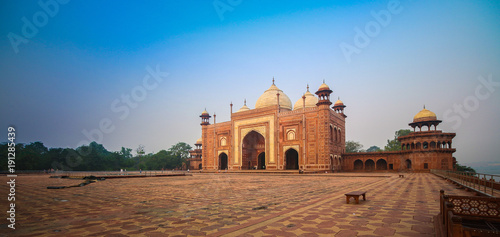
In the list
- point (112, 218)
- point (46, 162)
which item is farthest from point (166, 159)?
point (112, 218)

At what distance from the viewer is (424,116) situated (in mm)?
31391

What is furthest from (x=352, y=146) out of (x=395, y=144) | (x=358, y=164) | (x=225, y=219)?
(x=225, y=219)

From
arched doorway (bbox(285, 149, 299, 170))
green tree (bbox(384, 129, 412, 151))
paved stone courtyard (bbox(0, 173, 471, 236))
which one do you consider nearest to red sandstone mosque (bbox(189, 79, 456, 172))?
arched doorway (bbox(285, 149, 299, 170))

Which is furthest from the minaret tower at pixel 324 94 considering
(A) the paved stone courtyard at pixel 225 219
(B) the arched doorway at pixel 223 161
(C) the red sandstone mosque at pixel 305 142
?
(A) the paved stone courtyard at pixel 225 219

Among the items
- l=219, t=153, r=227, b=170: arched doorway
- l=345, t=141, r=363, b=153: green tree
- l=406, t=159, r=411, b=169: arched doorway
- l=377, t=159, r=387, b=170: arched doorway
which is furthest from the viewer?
l=345, t=141, r=363, b=153: green tree

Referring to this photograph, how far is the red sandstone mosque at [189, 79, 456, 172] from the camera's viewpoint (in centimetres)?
2969

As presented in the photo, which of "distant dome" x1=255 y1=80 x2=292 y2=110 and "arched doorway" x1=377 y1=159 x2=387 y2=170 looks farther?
"distant dome" x1=255 y1=80 x2=292 y2=110

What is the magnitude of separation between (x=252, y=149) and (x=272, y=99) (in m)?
7.69

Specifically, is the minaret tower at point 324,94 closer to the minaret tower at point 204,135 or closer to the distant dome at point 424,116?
the distant dome at point 424,116

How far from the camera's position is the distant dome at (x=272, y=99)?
39.0 m

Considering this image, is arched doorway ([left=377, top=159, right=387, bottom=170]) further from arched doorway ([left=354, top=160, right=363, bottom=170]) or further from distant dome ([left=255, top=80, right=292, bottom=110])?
distant dome ([left=255, top=80, right=292, bottom=110])

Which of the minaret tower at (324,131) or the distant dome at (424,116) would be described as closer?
the minaret tower at (324,131)

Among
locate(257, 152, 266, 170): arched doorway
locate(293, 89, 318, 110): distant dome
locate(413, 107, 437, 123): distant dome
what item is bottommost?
locate(257, 152, 266, 170): arched doorway

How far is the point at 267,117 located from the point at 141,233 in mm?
31573
